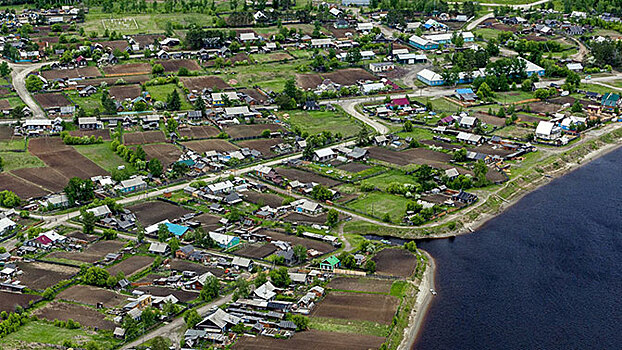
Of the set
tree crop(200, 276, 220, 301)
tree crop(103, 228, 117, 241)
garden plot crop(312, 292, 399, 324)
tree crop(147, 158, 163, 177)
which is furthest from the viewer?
tree crop(147, 158, 163, 177)

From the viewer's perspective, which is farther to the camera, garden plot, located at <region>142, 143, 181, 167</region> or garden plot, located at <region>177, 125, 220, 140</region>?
garden plot, located at <region>177, 125, 220, 140</region>

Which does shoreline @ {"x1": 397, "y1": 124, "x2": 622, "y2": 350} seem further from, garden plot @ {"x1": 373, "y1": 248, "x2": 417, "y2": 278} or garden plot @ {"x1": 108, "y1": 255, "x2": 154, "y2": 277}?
garden plot @ {"x1": 108, "y1": 255, "x2": 154, "y2": 277}

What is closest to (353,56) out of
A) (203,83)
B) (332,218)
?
(203,83)

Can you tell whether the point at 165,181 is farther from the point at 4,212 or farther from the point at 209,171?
the point at 4,212

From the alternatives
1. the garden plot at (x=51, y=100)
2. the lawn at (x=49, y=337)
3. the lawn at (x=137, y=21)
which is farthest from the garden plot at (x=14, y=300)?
the lawn at (x=137, y=21)

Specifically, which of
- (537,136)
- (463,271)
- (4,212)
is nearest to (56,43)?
(4,212)

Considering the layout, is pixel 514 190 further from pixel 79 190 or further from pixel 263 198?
pixel 79 190

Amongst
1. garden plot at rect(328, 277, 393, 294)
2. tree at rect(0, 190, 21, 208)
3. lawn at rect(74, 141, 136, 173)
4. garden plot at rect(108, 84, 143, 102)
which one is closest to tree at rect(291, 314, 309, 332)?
garden plot at rect(328, 277, 393, 294)
